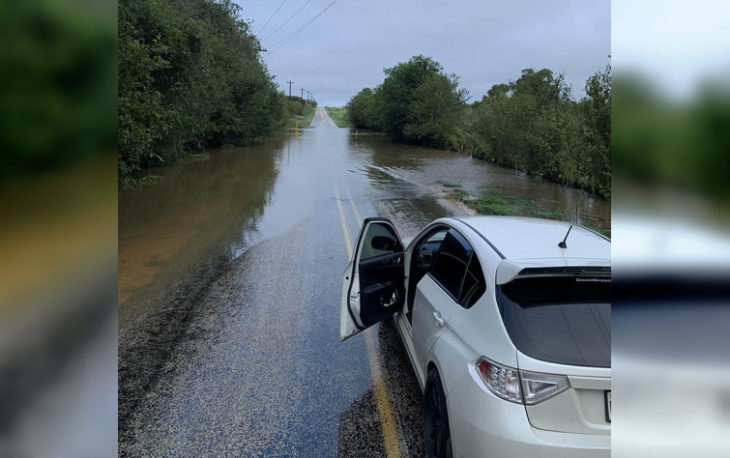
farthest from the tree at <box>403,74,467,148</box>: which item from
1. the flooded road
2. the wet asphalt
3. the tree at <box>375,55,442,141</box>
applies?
the wet asphalt

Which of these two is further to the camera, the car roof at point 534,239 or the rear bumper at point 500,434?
the car roof at point 534,239

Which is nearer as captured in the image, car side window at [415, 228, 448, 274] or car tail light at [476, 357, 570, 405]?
car tail light at [476, 357, 570, 405]

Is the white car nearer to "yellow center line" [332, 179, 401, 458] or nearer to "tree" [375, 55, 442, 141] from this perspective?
"yellow center line" [332, 179, 401, 458]

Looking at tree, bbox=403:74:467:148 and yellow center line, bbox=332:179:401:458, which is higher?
tree, bbox=403:74:467:148

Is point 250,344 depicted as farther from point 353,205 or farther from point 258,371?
point 353,205

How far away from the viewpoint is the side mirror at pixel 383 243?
500 cm

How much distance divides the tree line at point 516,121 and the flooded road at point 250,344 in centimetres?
268

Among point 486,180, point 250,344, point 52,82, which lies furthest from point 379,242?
point 486,180

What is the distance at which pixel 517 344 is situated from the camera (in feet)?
9.03

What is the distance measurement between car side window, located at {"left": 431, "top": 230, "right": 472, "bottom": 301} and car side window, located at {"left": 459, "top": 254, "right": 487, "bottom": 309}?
0.28 feet

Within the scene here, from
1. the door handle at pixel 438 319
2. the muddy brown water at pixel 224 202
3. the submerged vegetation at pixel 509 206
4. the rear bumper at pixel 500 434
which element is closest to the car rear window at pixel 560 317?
the rear bumper at pixel 500 434

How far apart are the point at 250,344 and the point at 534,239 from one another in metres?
3.18

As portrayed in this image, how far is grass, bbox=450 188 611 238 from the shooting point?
581 inches

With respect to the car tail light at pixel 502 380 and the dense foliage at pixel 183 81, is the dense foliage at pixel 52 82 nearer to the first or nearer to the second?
the car tail light at pixel 502 380
